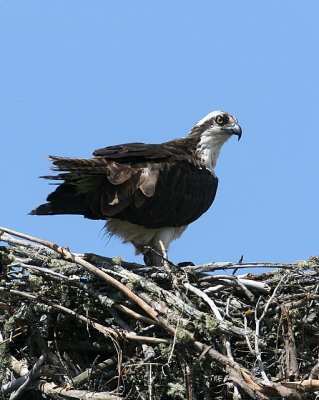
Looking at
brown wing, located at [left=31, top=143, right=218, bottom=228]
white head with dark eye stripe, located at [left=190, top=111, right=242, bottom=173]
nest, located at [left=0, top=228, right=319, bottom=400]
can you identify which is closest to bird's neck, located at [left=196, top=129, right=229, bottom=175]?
white head with dark eye stripe, located at [left=190, top=111, right=242, bottom=173]

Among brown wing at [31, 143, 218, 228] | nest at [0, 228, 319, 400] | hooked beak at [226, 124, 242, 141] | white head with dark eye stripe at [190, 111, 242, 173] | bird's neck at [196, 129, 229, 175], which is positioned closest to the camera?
nest at [0, 228, 319, 400]

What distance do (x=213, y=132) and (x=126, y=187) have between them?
215cm

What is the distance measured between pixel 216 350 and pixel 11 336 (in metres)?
1.42

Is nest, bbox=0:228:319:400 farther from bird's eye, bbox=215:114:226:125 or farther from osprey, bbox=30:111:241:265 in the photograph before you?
bird's eye, bbox=215:114:226:125

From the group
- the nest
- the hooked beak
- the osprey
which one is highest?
the hooked beak

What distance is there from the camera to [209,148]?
921 cm

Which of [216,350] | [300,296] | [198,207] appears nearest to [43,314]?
[216,350]

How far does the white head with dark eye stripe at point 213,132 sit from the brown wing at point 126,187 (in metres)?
1.00

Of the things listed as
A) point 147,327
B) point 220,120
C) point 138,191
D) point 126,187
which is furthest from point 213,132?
point 147,327

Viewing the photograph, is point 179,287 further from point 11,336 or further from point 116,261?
point 11,336

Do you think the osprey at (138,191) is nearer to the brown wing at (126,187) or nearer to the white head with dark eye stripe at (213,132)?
the brown wing at (126,187)

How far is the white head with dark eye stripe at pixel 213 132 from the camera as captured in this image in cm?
917

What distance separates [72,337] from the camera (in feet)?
20.9

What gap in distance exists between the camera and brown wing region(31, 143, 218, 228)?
740 centimetres
